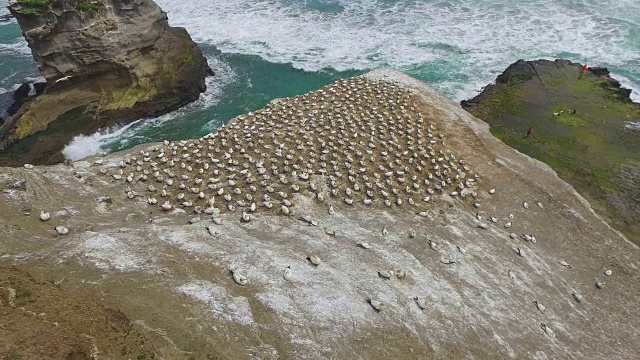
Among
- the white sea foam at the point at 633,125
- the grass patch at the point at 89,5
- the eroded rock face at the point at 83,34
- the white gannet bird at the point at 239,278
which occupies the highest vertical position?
the grass patch at the point at 89,5

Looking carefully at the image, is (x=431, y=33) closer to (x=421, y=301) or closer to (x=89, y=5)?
(x=89, y=5)

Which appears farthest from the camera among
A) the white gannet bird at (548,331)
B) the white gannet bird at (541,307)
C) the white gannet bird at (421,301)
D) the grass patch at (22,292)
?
the white gannet bird at (541,307)

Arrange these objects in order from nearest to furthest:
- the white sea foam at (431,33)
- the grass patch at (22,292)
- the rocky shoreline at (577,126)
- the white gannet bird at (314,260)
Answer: the grass patch at (22,292) < the white gannet bird at (314,260) < the rocky shoreline at (577,126) < the white sea foam at (431,33)

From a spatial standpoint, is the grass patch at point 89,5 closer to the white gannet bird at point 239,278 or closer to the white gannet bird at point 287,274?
the white gannet bird at point 239,278

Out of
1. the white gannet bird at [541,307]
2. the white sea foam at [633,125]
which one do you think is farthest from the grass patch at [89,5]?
the white sea foam at [633,125]

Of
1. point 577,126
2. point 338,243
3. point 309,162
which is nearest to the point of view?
point 338,243

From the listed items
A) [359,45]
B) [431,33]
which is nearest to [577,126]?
[431,33]

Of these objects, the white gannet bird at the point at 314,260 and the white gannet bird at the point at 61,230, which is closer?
the white gannet bird at the point at 61,230

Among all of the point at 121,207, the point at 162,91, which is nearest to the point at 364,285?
the point at 121,207
